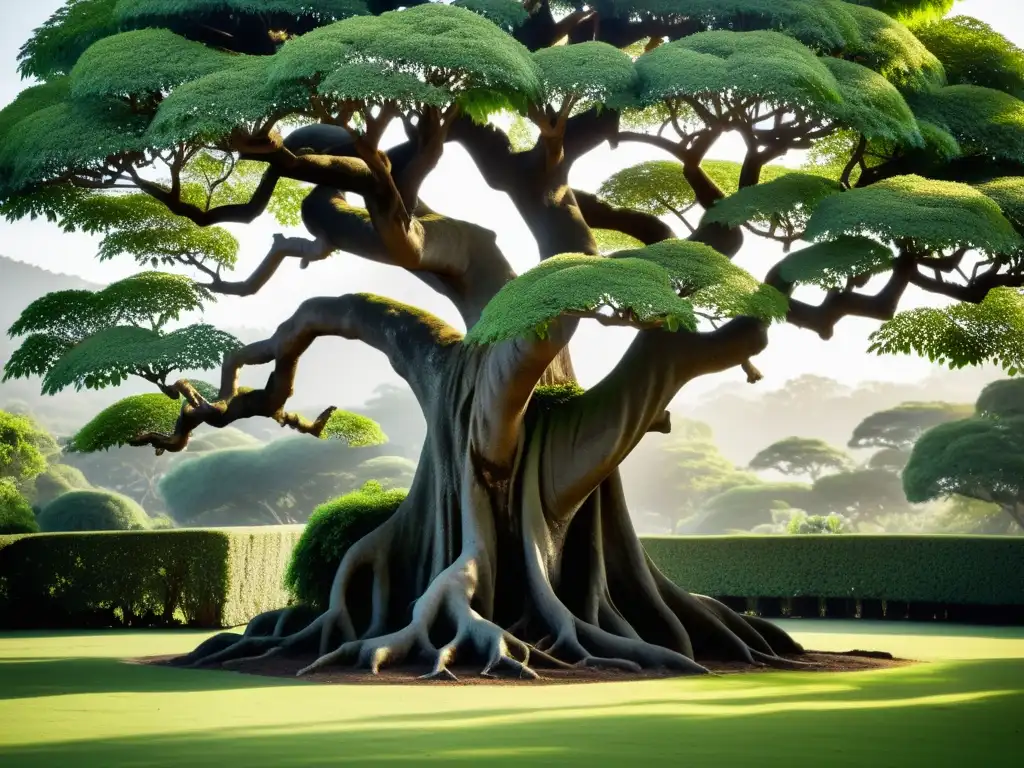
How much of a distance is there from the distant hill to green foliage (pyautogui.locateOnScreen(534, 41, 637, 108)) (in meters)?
84.3

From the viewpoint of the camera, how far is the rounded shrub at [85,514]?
3941 cm

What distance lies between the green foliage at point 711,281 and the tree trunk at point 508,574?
82.1 inches

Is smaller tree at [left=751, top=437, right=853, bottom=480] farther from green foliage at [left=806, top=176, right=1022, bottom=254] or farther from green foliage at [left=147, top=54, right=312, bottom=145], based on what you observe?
green foliage at [left=147, top=54, right=312, bottom=145]

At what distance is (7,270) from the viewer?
→ 110 metres

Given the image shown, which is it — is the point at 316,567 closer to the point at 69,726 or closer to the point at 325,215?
the point at 325,215

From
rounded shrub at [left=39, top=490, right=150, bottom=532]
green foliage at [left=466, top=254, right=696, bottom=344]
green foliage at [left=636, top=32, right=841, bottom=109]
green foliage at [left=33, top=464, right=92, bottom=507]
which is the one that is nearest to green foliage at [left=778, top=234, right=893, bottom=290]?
green foliage at [left=636, top=32, right=841, bottom=109]

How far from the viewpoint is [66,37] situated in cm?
1364

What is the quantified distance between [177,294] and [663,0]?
5554 millimetres

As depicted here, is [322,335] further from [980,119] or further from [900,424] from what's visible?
[900,424]

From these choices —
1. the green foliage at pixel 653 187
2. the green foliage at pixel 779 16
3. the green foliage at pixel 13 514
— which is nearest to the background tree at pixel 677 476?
the green foliage at pixel 13 514

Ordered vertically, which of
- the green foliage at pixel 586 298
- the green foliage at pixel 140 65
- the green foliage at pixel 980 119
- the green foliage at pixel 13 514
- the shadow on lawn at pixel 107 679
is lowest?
the shadow on lawn at pixel 107 679

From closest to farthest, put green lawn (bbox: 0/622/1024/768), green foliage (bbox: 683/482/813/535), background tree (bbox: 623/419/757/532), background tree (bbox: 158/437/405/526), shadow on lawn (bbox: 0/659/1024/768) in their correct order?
shadow on lawn (bbox: 0/659/1024/768)
green lawn (bbox: 0/622/1024/768)
background tree (bbox: 158/437/405/526)
green foliage (bbox: 683/482/813/535)
background tree (bbox: 623/419/757/532)

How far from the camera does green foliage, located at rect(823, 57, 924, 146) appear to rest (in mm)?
11578

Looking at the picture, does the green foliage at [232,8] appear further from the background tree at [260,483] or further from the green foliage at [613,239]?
the background tree at [260,483]
